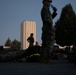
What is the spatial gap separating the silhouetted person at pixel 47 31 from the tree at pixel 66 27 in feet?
119

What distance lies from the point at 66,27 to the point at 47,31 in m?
39.2

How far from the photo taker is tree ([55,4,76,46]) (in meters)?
46.0

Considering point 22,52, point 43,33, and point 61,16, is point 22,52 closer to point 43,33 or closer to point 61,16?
point 43,33

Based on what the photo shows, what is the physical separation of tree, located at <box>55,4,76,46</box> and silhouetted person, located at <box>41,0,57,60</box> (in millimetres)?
36189

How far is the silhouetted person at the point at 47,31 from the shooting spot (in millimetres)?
8992

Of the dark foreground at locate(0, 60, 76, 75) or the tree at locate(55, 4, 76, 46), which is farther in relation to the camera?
the tree at locate(55, 4, 76, 46)

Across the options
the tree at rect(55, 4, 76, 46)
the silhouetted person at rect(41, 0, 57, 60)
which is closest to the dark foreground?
the silhouetted person at rect(41, 0, 57, 60)

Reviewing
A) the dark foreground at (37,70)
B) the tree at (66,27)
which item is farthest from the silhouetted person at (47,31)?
the tree at (66,27)

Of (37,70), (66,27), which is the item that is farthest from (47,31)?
(66,27)

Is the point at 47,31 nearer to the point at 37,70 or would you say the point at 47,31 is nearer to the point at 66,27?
the point at 37,70

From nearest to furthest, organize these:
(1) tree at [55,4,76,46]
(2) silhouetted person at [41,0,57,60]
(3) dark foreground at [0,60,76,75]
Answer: (3) dark foreground at [0,60,76,75]
(2) silhouetted person at [41,0,57,60]
(1) tree at [55,4,76,46]

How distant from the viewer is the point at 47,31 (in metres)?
9.13

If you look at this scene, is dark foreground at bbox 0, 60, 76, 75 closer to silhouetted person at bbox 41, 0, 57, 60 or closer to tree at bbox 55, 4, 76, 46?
silhouetted person at bbox 41, 0, 57, 60

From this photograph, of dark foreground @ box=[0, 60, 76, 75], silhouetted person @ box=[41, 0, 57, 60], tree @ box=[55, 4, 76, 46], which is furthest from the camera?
tree @ box=[55, 4, 76, 46]
